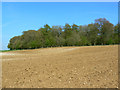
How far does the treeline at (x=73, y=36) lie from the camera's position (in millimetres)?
33250

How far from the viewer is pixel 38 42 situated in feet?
130

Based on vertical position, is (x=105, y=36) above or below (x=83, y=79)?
above

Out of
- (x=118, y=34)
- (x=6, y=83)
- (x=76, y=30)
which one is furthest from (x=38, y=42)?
(x=6, y=83)

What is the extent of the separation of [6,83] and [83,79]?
11.1 ft

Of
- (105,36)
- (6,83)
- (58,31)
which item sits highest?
(58,31)

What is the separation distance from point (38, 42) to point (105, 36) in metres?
22.6

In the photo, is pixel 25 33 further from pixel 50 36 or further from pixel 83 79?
pixel 83 79

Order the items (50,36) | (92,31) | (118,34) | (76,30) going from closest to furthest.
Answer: (118,34) < (92,31) < (50,36) < (76,30)

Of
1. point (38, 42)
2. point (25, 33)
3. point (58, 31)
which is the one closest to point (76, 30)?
point (58, 31)

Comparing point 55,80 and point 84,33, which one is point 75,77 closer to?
point 55,80

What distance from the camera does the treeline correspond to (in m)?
33.2

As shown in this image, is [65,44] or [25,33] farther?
[25,33]

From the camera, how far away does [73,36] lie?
38.6 metres

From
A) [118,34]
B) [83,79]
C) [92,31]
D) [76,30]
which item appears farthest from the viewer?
[76,30]
